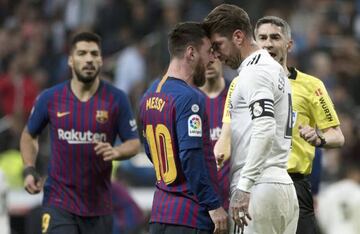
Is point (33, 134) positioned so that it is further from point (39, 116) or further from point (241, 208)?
point (241, 208)

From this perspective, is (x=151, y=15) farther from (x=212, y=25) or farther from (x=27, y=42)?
(x=212, y=25)

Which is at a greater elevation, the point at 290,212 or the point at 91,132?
the point at 91,132

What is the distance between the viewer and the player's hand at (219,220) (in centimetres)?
721

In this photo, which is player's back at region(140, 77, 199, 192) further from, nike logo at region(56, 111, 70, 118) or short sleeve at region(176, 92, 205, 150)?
nike logo at region(56, 111, 70, 118)

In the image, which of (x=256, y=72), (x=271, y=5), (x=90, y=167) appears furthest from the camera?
(x=271, y=5)

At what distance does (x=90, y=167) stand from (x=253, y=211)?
8.10 ft

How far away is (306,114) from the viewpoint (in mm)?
8328

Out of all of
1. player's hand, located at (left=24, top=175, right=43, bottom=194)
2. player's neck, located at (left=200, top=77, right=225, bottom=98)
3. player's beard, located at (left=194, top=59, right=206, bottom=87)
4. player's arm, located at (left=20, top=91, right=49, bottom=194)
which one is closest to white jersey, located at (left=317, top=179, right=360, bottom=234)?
player's neck, located at (left=200, top=77, right=225, bottom=98)

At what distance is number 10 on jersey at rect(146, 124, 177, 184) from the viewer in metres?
7.41

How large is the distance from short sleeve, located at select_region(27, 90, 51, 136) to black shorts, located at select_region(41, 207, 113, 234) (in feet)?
2.36

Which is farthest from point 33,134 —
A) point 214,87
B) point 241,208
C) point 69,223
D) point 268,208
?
point 241,208

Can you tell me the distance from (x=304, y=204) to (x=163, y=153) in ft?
5.11

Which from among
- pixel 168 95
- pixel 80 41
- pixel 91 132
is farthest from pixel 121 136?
pixel 168 95

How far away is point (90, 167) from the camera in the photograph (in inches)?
366
